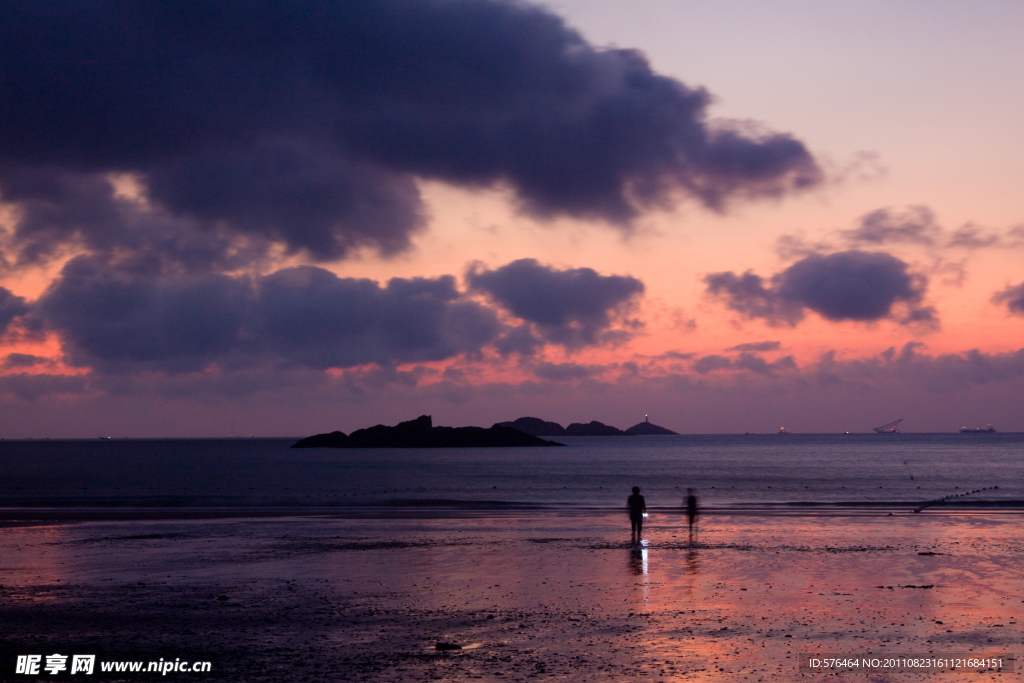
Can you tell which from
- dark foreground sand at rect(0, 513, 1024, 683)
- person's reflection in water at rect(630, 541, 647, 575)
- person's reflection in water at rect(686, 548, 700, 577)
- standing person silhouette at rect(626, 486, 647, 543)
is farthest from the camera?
standing person silhouette at rect(626, 486, 647, 543)

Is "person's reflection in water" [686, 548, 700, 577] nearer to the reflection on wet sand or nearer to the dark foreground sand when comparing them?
the dark foreground sand

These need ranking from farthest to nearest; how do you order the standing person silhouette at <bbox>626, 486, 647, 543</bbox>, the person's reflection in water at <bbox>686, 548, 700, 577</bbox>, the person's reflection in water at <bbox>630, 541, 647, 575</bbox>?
1. the standing person silhouette at <bbox>626, 486, 647, 543</bbox>
2. the person's reflection in water at <bbox>630, 541, 647, 575</bbox>
3. the person's reflection in water at <bbox>686, 548, 700, 577</bbox>

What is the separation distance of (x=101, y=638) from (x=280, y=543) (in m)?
15.9

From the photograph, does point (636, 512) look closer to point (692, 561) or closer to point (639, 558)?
point (639, 558)

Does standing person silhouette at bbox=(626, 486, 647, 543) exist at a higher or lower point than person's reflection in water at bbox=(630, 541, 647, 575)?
higher

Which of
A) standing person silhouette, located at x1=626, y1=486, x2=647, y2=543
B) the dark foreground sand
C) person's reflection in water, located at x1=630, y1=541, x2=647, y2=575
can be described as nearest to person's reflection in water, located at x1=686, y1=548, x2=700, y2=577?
the dark foreground sand

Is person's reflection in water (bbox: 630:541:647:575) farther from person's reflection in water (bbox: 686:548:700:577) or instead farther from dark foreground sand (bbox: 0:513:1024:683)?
person's reflection in water (bbox: 686:548:700:577)

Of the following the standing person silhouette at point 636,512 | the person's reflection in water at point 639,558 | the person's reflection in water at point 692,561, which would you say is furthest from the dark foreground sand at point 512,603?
the standing person silhouette at point 636,512

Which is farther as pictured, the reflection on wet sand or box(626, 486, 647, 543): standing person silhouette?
box(626, 486, 647, 543): standing person silhouette

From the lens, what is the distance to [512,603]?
1816 centimetres

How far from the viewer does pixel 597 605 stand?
17.8m

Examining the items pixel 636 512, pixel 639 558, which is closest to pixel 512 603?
pixel 639 558

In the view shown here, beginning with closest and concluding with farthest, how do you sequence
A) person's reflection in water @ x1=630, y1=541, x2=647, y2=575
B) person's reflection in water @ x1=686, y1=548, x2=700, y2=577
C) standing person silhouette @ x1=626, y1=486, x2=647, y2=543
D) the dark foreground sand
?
1. the dark foreground sand
2. person's reflection in water @ x1=686, y1=548, x2=700, y2=577
3. person's reflection in water @ x1=630, y1=541, x2=647, y2=575
4. standing person silhouette @ x1=626, y1=486, x2=647, y2=543

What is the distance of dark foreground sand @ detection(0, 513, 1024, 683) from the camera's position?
13.3 metres
